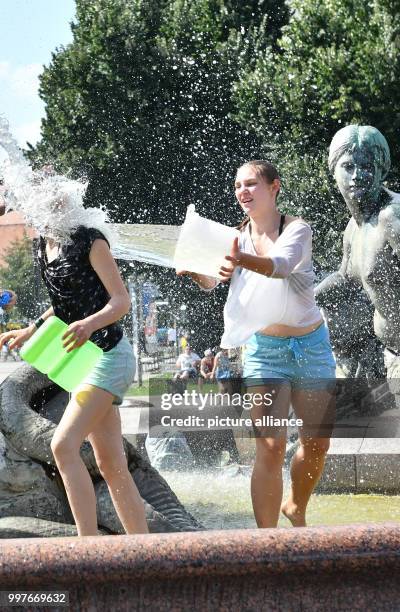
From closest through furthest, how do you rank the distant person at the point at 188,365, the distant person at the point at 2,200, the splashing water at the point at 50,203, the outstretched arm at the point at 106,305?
the outstretched arm at the point at 106,305, the splashing water at the point at 50,203, the distant person at the point at 2,200, the distant person at the point at 188,365

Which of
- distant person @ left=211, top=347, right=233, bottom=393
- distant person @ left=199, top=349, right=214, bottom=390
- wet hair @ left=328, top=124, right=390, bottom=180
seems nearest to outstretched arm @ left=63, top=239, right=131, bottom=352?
wet hair @ left=328, top=124, right=390, bottom=180

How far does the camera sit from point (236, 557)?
7.08 ft

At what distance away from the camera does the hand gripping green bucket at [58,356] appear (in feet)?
10.6

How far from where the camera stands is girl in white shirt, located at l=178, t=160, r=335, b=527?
3.44m

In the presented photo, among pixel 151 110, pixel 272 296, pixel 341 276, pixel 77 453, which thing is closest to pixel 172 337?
pixel 151 110

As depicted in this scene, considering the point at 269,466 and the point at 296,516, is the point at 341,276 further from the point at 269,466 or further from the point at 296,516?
the point at 269,466

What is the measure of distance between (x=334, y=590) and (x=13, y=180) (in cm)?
202

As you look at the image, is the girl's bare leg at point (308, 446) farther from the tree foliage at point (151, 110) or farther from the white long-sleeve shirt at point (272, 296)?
the tree foliage at point (151, 110)

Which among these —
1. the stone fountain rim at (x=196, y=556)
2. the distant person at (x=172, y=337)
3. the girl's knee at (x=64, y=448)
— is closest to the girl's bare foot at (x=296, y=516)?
the girl's knee at (x=64, y=448)

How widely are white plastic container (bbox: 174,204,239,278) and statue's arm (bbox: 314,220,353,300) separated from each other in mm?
3242

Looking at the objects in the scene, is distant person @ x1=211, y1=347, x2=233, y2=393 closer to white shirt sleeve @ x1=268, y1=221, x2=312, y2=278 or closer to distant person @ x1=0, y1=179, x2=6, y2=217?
distant person @ x1=0, y1=179, x2=6, y2=217

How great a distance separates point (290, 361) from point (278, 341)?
8 cm

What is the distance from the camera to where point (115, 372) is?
3322 mm

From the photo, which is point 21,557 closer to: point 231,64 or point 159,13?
point 231,64
